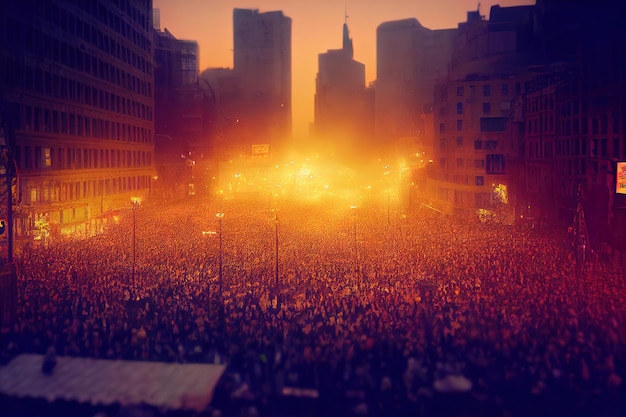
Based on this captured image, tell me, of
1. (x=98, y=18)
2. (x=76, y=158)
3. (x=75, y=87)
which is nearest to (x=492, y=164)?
(x=76, y=158)

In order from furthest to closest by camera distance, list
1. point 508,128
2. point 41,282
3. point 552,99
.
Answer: point 508,128
point 552,99
point 41,282

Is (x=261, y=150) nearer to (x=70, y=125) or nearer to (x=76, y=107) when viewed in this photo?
(x=76, y=107)

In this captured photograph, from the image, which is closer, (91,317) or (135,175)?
(91,317)

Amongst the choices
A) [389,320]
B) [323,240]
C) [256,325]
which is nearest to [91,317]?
[256,325]

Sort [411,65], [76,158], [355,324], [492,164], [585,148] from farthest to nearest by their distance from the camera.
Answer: [411,65] → [492,164] → [76,158] → [585,148] → [355,324]

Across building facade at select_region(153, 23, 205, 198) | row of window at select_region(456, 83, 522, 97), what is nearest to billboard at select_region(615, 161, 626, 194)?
row of window at select_region(456, 83, 522, 97)

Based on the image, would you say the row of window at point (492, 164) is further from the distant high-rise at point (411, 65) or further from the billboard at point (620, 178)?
the distant high-rise at point (411, 65)

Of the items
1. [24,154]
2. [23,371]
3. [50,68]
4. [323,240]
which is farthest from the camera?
[50,68]

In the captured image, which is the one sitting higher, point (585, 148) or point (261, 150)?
point (261, 150)

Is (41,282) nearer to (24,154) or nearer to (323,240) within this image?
(323,240)
